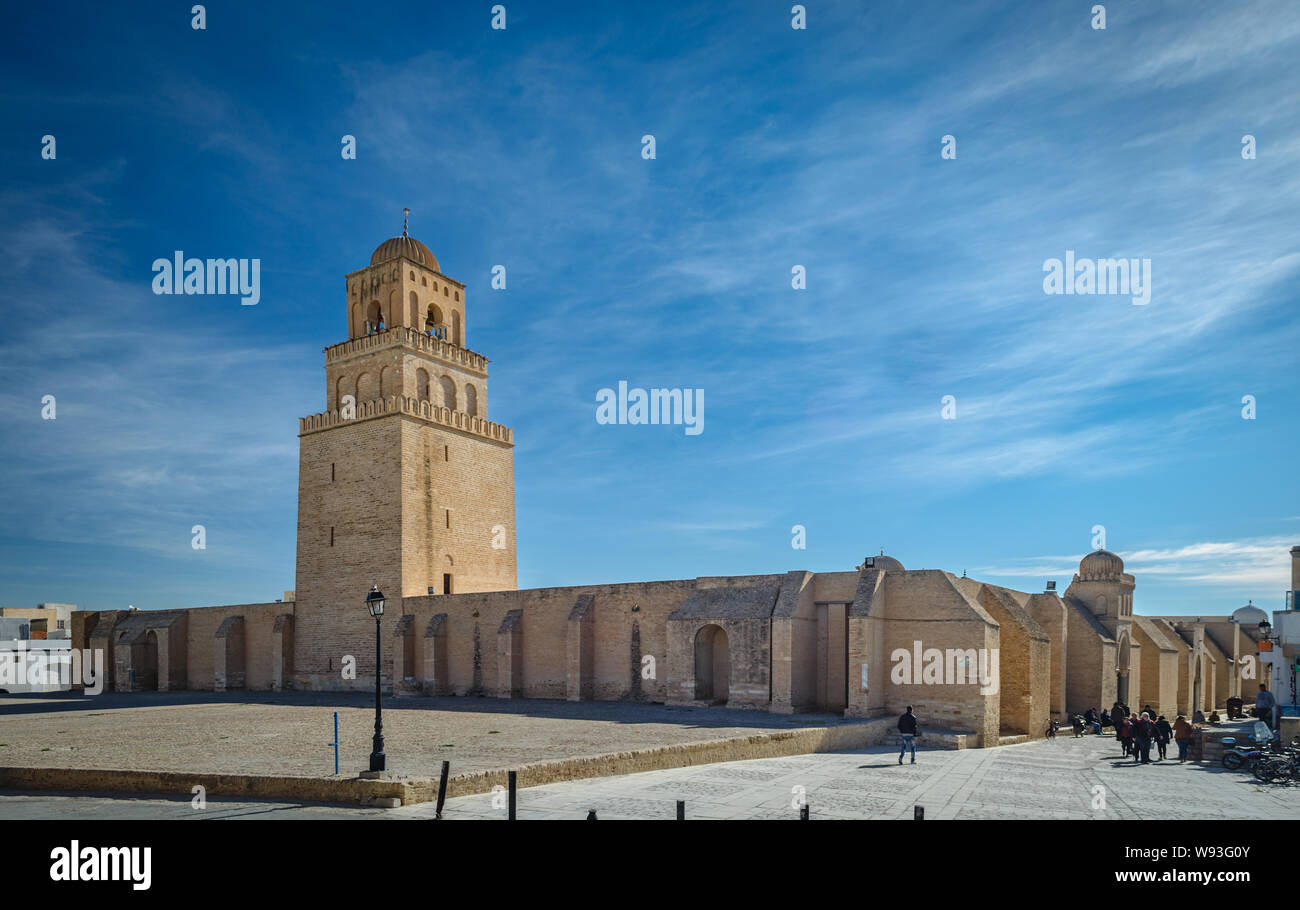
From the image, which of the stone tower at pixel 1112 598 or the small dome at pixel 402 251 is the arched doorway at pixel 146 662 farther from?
the stone tower at pixel 1112 598

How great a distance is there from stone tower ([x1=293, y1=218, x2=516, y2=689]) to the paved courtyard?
2151cm

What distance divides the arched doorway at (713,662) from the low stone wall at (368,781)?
9436mm

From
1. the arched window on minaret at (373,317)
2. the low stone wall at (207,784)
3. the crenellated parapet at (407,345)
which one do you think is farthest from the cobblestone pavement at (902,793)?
the arched window on minaret at (373,317)

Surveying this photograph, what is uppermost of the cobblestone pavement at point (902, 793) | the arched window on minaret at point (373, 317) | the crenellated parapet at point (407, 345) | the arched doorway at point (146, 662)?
the arched window on minaret at point (373, 317)

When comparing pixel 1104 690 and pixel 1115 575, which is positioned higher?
pixel 1115 575

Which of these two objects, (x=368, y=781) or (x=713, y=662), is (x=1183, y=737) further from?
(x=368, y=781)

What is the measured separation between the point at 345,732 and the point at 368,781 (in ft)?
27.3

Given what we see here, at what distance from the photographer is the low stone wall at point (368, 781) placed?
11477mm

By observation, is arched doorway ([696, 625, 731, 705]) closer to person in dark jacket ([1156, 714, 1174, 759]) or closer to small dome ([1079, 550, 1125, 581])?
person in dark jacket ([1156, 714, 1174, 759])


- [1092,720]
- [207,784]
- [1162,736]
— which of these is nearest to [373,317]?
[207,784]
